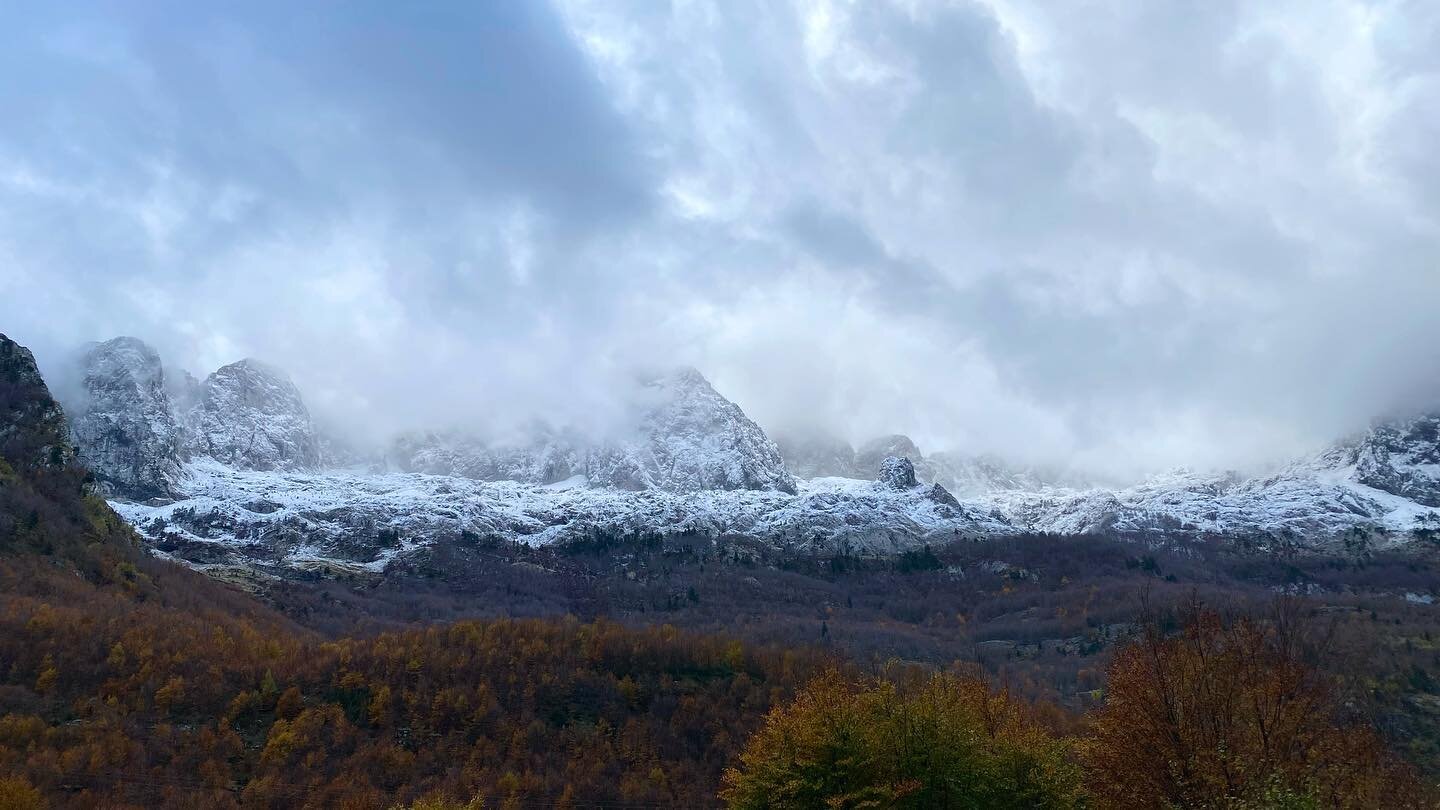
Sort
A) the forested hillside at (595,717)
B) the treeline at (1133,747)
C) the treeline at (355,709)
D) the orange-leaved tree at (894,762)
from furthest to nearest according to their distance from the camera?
the treeline at (355,709) < the orange-leaved tree at (894,762) < the forested hillside at (595,717) < the treeline at (1133,747)

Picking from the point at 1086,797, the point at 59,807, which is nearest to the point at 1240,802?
the point at 1086,797

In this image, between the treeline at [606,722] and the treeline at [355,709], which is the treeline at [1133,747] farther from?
the treeline at [355,709]

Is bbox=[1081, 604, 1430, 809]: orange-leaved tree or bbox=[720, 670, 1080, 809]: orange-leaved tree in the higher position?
Answer: bbox=[1081, 604, 1430, 809]: orange-leaved tree

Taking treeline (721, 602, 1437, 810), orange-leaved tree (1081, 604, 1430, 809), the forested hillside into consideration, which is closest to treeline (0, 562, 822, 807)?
the forested hillside

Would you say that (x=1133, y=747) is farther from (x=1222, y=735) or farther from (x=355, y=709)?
(x=355, y=709)

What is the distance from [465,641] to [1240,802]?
146710 mm

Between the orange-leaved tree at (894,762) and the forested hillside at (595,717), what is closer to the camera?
the forested hillside at (595,717)

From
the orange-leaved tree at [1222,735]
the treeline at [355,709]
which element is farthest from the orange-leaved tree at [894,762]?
the treeline at [355,709]

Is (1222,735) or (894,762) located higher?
(1222,735)

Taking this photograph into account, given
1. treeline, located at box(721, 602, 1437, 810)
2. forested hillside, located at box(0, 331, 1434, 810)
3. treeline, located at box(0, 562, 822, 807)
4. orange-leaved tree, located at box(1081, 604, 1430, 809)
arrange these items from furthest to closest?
treeline, located at box(0, 562, 822, 807), forested hillside, located at box(0, 331, 1434, 810), treeline, located at box(721, 602, 1437, 810), orange-leaved tree, located at box(1081, 604, 1430, 809)

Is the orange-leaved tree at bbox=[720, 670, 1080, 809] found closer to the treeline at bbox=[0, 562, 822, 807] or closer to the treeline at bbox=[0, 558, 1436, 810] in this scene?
the treeline at bbox=[0, 558, 1436, 810]

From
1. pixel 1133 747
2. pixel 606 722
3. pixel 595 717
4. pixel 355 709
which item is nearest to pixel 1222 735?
pixel 1133 747

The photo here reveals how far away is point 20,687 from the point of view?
11806cm

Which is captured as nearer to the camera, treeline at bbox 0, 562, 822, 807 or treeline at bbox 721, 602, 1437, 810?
treeline at bbox 721, 602, 1437, 810
